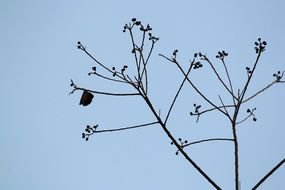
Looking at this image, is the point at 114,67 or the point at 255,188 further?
the point at 114,67

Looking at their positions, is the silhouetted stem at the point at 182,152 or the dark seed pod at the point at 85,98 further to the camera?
the dark seed pod at the point at 85,98

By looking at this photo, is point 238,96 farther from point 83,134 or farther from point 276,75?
point 83,134

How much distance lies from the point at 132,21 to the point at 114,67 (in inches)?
32.3

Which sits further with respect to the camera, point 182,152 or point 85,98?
point 85,98

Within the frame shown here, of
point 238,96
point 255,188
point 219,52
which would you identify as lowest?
point 255,188

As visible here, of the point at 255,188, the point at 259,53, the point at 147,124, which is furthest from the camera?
the point at 259,53

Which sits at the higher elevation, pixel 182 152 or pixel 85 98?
pixel 85 98

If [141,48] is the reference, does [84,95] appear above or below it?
below

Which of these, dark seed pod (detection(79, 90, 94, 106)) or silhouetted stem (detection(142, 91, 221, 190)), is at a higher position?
dark seed pod (detection(79, 90, 94, 106))

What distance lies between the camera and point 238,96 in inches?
174

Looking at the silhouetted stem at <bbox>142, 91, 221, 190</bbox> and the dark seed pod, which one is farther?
the dark seed pod

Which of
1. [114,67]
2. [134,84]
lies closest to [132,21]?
[114,67]

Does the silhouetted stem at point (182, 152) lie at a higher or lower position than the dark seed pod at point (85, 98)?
lower

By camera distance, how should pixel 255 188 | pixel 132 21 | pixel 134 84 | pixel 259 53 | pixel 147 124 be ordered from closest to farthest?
pixel 255 188 < pixel 147 124 < pixel 134 84 < pixel 259 53 < pixel 132 21
